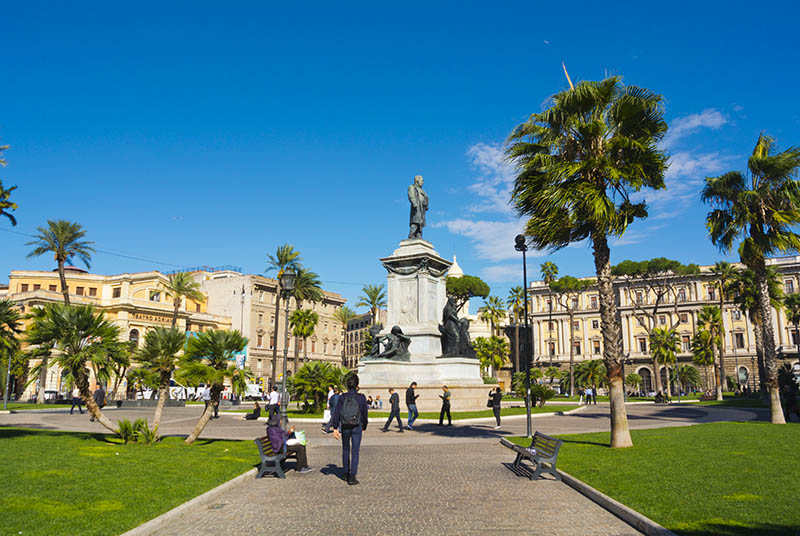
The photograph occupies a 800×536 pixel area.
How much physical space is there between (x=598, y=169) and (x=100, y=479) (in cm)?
1277

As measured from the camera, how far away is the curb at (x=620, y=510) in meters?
6.39

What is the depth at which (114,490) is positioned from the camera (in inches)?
329

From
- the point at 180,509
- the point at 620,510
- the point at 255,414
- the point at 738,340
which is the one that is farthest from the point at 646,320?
the point at 180,509

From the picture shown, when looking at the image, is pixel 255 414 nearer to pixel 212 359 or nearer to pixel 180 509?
pixel 212 359

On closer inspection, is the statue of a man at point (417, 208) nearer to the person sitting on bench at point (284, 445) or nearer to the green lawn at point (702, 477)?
the green lawn at point (702, 477)

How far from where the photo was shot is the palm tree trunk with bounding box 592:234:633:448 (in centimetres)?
1371

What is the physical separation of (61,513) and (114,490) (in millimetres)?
1433

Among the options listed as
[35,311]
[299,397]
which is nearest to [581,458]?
[35,311]

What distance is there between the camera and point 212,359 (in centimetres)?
1395

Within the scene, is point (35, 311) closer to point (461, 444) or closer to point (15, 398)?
point (461, 444)

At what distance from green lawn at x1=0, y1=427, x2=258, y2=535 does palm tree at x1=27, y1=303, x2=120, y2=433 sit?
1.73 metres

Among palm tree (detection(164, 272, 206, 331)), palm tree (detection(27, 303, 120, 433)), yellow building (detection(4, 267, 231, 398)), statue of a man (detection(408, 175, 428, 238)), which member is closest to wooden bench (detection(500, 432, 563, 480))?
palm tree (detection(27, 303, 120, 433))

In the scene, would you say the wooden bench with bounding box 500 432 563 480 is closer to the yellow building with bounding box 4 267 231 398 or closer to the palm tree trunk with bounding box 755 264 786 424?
the palm tree trunk with bounding box 755 264 786 424

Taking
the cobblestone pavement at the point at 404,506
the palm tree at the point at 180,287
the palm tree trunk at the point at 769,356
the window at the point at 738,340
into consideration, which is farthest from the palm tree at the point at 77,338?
the window at the point at 738,340
